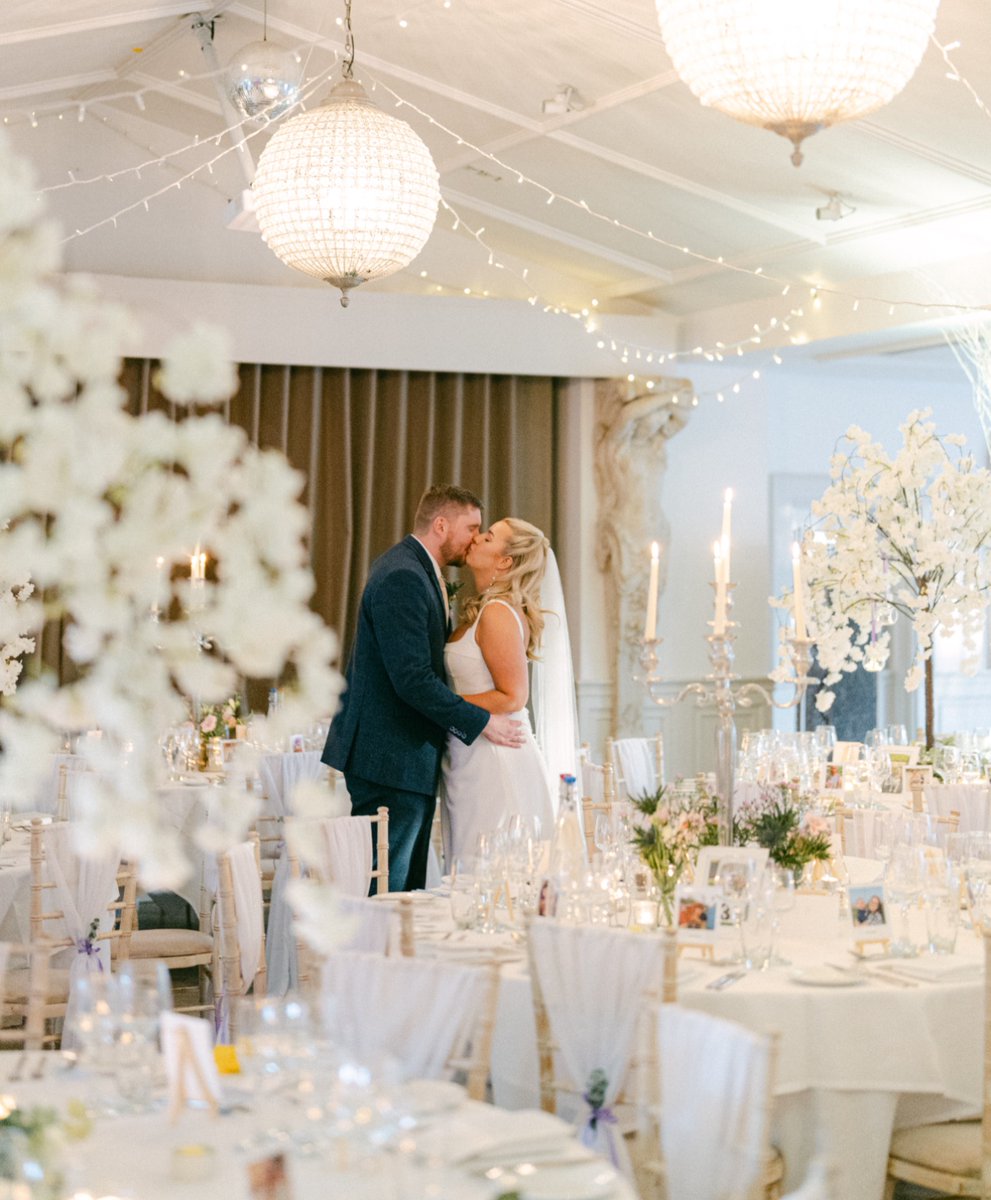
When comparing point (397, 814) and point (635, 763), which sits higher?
point (635, 763)

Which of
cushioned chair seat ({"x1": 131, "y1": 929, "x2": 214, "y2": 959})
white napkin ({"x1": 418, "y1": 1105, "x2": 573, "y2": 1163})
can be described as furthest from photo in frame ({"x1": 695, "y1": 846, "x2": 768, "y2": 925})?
cushioned chair seat ({"x1": 131, "y1": 929, "x2": 214, "y2": 959})

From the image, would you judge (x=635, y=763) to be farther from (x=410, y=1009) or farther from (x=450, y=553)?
(x=410, y=1009)

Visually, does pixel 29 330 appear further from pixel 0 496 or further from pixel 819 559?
pixel 819 559

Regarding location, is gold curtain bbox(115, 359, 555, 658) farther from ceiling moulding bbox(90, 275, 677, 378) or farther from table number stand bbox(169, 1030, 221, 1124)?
table number stand bbox(169, 1030, 221, 1124)

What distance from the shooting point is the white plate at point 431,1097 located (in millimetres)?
2387

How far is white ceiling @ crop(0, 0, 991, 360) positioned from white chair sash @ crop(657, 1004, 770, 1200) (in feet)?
14.3

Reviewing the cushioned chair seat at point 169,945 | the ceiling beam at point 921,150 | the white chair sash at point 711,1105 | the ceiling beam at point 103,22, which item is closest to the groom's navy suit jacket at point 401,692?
the cushioned chair seat at point 169,945

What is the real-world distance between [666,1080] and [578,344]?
7.76 m

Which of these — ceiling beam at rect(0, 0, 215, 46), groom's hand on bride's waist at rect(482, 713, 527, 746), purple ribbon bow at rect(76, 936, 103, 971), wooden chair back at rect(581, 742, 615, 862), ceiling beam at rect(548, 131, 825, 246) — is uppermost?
ceiling beam at rect(0, 0, 215, 46)

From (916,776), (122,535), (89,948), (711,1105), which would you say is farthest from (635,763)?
(122,535)

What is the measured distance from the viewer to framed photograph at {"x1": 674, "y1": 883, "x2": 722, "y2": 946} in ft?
12.0

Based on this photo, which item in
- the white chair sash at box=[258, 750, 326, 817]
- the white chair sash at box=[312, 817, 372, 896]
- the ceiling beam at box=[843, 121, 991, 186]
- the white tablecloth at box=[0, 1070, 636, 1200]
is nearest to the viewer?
the white tablecloth at box=[0, 1070, 636, 1200]

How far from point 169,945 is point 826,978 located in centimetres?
290

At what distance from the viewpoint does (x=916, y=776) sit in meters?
6.52
